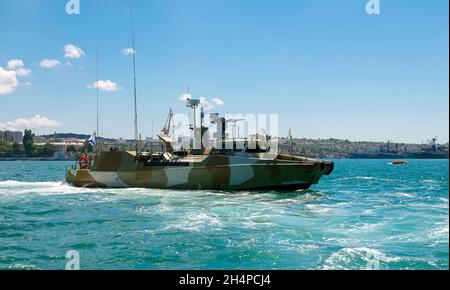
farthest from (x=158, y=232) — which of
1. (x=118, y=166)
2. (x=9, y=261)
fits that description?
(x=118, y=166)

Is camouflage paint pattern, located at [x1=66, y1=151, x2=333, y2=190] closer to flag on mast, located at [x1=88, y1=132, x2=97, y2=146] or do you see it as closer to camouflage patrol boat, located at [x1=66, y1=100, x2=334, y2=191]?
camouflage patrol boat, located at [x1=66, y1=100, x2=334, y2=191]

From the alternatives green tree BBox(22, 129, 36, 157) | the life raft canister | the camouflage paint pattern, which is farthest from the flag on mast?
green tree BBox(22, 129, 36, 157)

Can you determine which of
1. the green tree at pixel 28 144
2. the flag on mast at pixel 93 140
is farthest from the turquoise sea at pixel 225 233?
the green tree at pixel 28 144

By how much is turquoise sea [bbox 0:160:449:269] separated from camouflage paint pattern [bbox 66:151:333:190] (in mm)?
4445

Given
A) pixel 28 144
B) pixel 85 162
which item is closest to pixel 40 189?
pixel 85 162

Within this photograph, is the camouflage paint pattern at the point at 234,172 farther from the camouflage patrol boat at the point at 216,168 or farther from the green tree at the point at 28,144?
the green tree at the point at 28,144

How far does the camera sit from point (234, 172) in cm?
2984

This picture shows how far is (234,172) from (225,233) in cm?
1516

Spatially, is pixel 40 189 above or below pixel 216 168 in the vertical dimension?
below

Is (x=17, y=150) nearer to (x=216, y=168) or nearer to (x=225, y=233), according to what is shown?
(x=216, y=168)

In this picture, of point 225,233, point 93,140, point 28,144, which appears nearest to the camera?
point 225,233

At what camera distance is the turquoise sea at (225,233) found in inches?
435
